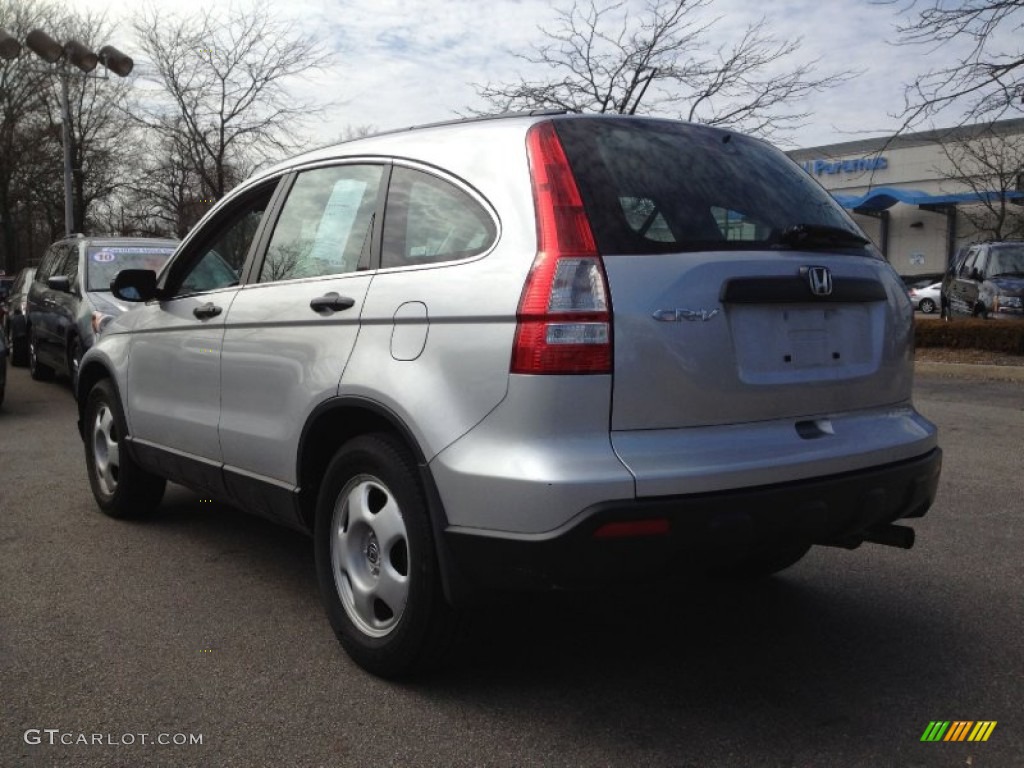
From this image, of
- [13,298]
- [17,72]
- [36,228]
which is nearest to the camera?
[13,298]

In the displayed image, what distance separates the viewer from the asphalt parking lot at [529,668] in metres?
2.80

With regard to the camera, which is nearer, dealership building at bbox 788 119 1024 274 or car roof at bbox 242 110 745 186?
car roof at bbox 242 110 745 186

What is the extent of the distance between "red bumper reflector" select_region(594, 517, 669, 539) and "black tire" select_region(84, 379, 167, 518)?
3348 millimetres

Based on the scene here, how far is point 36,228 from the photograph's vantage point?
49.2 metres

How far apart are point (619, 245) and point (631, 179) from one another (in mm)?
306

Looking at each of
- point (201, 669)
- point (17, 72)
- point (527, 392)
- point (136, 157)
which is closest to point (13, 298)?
point (201, 669)

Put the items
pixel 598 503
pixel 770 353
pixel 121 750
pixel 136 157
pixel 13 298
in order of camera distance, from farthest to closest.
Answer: pixel 136 157 → pixel 13 298 → pixel 770 353 → pixel 121 750 → pixel 598 503

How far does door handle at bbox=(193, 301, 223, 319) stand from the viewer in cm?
423

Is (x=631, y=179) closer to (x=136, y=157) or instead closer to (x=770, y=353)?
(x=770, y=353)

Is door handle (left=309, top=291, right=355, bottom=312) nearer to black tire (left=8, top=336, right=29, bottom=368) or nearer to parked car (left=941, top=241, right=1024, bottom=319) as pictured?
black tire (left=8, top=336, right=29, bottom=368)

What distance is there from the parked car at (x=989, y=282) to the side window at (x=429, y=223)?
15547 millimetres

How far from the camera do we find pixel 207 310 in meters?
4.29

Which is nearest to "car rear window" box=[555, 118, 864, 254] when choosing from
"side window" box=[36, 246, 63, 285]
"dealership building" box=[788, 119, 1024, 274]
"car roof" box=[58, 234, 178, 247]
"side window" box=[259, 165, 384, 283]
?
"side window" box=[259, 165, 384, 283]

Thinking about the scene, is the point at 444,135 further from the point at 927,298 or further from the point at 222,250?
the point at 927,298
